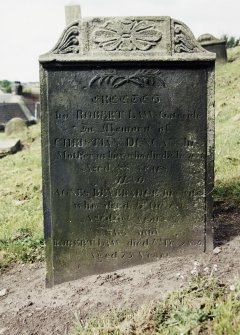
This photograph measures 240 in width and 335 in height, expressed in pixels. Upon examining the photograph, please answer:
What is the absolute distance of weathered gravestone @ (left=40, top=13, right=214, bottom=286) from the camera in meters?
4.17

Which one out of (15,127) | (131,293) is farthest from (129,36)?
(15,127)

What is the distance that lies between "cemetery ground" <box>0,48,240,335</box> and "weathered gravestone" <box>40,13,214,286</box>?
0.80 ft

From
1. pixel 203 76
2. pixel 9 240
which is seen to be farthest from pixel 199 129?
pixel 9 240

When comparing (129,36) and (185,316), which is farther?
(129,36)

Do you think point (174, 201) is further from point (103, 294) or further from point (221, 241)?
point (103, 294)

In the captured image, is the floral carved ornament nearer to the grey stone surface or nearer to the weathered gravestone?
the weathered gravestone

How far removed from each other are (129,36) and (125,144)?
95 centimetres

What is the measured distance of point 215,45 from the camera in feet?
60.4

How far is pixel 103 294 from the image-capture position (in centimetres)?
396

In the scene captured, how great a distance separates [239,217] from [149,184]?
1618 mm

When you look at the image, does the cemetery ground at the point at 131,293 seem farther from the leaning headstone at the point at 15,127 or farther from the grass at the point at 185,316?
the leaning headstone at the point at 15,127

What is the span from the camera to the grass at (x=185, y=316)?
10.0 feet

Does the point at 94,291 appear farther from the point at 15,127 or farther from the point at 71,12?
the point at 15,127

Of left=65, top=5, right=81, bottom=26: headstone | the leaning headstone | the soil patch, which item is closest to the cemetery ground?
the soil patch
